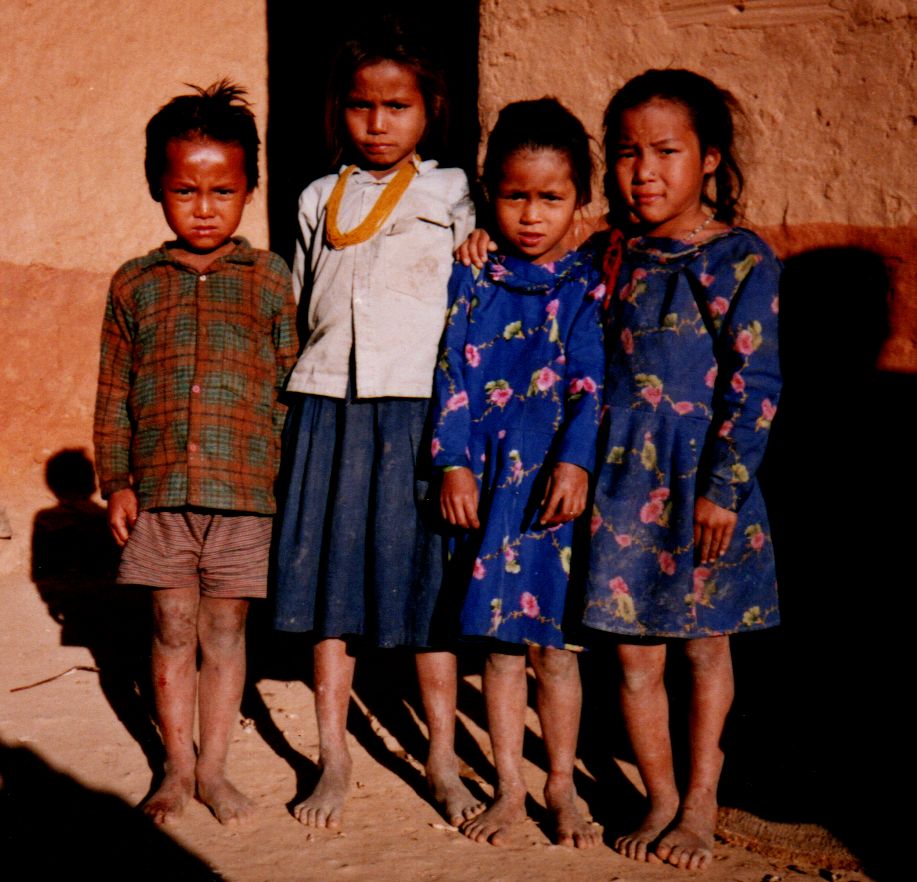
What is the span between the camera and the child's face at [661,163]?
246cm

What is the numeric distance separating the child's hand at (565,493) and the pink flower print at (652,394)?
0.70 feet

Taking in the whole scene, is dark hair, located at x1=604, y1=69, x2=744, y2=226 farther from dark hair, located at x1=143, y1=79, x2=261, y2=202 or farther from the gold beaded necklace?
dark hair, located at x1=143, y1=79, x2=261, y2=202

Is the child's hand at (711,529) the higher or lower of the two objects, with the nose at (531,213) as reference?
lower

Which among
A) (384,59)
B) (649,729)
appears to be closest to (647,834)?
(649,729)

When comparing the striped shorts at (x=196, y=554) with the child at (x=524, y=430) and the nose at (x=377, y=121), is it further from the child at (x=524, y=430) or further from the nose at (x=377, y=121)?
the nose at (x=377, y=121)

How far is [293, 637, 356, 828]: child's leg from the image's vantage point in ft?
8.83

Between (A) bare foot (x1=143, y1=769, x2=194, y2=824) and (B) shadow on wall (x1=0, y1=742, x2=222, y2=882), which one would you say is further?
(A) bare foot (x1=143, y1=769, x2=194, y2=824)

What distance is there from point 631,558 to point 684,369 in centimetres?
43

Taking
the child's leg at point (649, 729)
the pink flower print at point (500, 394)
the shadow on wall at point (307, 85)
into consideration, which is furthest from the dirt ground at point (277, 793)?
the shadow on wall at point (307, 85)

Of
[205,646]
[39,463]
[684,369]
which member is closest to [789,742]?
[684,369]

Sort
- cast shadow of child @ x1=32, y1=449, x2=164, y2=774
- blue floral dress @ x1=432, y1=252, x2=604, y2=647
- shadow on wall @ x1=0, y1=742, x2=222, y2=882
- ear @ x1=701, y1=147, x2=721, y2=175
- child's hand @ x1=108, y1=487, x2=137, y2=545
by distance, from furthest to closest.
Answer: cast shadow of child @ x1=32, y1=449, x2=164, y2=774, child's hand @ x1=108, y1=487, x2=137, y2=545, ear @ x1=701, y1=147, x2=721, y2=175, blue floral dress @ x1=432, y1=252, x2=604, y2=647, shadow on wall @ x1=0, y1=742, x2=222, y2=882

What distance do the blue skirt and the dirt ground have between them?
475 mm

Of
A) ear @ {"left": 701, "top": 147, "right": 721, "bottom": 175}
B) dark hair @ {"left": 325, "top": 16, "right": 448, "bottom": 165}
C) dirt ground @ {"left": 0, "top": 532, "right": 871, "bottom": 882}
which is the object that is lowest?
dirt ground @ {"left": 0, "top": 532, "right": 871, "bottom": 882}

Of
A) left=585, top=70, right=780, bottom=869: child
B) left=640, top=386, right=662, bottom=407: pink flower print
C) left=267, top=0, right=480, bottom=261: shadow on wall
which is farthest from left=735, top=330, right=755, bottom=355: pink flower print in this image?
left=267, top=0, right=480, bottom=261: shadow on wall
